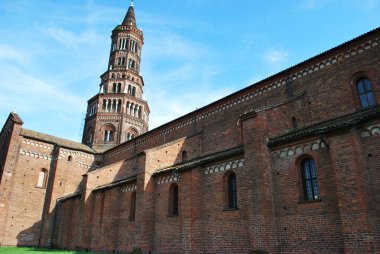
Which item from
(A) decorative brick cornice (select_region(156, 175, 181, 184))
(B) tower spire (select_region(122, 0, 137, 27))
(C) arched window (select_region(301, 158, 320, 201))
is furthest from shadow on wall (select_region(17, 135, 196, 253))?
(B) tower spire (select_region(122, 0, 137, 27))

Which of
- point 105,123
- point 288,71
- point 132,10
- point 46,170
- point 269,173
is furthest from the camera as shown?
point 132,10

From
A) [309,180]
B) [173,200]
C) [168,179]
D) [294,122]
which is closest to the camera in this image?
[309,180]

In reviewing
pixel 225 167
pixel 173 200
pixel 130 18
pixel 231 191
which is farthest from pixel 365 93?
pixel 130 18

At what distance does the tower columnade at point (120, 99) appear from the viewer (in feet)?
110

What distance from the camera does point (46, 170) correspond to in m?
27.2

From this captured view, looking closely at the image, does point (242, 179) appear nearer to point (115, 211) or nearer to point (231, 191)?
point (231, 191)

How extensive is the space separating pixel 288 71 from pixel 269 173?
6613mm

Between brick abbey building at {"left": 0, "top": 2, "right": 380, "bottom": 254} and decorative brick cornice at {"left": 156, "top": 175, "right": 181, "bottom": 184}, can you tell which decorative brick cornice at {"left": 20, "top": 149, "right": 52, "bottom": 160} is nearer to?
brick abbey building at {"left": 0, "top": 2, "right": 380, "bottom": 254}

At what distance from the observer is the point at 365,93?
13.7m

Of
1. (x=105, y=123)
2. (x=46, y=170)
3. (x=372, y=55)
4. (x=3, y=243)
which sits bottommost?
(x=3, y=243)

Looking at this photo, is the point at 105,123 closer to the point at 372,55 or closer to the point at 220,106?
the point at 220,106

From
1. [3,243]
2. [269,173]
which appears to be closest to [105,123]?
[3,243]

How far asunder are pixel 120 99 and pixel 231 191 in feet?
76.3

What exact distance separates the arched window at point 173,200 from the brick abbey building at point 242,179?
52 mm
